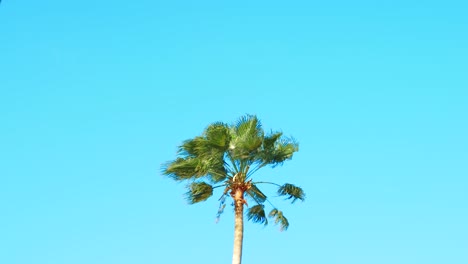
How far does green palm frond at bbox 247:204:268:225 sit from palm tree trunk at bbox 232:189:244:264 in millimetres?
1052

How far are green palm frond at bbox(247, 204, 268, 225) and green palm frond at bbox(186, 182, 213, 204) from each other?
5.10ft

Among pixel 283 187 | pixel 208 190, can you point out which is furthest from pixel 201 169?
pixel 283 187

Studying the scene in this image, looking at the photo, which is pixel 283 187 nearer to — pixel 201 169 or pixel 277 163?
pixel 277 163

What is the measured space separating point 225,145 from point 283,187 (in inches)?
103

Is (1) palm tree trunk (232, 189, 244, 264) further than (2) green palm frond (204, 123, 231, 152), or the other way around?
(2) green palm frond (204, 123, 231, 152)

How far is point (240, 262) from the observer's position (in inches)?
1206

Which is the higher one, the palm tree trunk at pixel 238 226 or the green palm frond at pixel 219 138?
the green palm frond at pixel 219 138

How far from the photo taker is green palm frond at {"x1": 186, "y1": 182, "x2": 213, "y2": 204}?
32.0 meters

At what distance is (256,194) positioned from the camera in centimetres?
3228

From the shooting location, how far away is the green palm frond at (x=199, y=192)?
105ft

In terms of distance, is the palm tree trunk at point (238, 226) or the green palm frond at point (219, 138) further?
the green palm frond at point (219, 138)

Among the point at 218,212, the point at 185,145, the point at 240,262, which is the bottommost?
the point at 240,262

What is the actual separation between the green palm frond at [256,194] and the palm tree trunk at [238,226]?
446 mm

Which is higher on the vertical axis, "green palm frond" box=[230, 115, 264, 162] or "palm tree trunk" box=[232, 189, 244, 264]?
"green palm frond" box=[230, 115, 264, 162]
